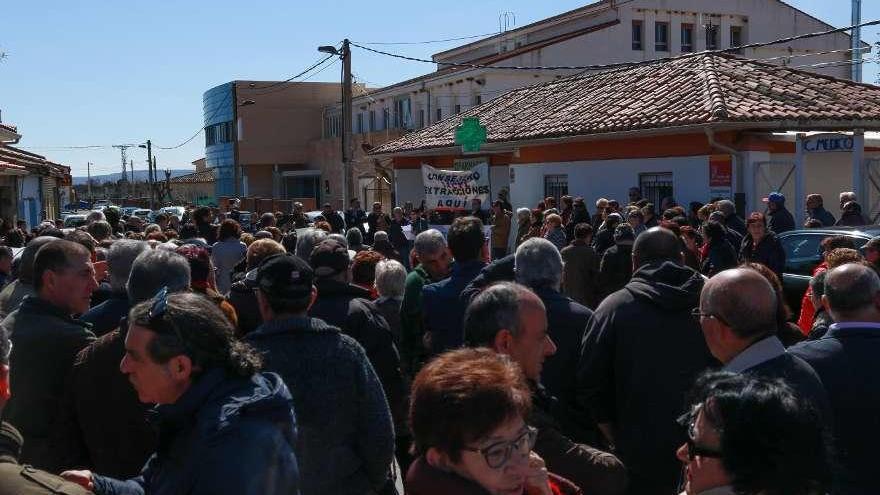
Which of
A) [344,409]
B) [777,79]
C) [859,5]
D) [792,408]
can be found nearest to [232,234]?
[344,409]

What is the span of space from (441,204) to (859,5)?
2810 cm

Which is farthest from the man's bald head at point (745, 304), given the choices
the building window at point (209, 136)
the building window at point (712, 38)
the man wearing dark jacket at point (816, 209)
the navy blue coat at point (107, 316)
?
the building window at point (209, 136)

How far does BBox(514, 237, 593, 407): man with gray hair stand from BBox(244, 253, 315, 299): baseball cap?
1334 mm

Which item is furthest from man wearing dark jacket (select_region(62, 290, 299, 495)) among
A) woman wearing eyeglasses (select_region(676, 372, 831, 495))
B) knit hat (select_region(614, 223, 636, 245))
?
knit hat (select_region(614, 223, 636, 245))

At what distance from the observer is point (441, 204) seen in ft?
65.6

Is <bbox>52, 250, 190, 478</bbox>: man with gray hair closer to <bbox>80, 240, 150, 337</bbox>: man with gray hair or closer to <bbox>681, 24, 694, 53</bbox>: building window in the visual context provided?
<bbox>80, 240, 150, 337</bbox>: man with gray hair

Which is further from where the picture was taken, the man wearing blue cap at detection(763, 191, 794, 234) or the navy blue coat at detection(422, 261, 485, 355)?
the man wearing blue cap at detection(763, 191, 794, 234)

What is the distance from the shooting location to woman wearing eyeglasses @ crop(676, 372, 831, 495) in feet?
7.09

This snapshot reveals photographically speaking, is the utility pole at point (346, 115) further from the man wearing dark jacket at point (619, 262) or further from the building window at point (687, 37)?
the building window at point (687, 37)

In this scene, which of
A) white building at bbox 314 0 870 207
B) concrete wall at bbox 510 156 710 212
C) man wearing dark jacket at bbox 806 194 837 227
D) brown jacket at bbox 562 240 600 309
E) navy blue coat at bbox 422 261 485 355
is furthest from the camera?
white building at bbox 314 0 870 207

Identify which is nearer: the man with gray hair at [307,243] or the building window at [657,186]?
the man with gray hair at [307,243]

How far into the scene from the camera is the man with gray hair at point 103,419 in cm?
387

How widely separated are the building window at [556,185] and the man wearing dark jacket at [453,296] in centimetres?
1610

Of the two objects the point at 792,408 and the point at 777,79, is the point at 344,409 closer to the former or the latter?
the point at 792,408
